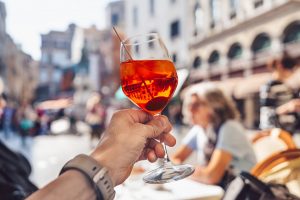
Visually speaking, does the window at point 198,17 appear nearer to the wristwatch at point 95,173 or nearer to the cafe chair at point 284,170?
the cafe chair at point 284,170

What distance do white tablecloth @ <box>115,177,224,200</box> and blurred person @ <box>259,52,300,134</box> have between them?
2.67 meters

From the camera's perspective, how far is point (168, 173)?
1072 mm

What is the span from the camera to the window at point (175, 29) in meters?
15.5

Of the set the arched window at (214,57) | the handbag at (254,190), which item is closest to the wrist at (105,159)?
the handbag at (254,190)

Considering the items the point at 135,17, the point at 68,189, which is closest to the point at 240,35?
the point at 135,17

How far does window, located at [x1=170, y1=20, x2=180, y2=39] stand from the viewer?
15522mm

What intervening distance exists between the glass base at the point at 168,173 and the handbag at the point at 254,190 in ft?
0.99

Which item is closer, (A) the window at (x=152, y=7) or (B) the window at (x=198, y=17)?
(B) the window at (x=198, y=17)

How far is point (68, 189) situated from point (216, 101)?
2077 mm

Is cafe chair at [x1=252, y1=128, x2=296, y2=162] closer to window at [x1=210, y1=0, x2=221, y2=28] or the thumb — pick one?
the thumb

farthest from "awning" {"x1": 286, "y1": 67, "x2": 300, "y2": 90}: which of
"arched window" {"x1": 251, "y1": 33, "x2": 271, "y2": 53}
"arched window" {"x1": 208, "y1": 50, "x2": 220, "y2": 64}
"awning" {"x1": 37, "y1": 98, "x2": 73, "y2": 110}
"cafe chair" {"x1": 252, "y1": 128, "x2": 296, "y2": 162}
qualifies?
"awning" {"x1": 37, "y1": 98, "x2": 73, "y2": 110}

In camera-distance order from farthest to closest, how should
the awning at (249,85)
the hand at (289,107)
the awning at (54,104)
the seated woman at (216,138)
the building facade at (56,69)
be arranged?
the awning at (54,104)
the building facade at (56,69)
the awning at (249,85)
the hand at (289,107)
the seated woman at (216,138)

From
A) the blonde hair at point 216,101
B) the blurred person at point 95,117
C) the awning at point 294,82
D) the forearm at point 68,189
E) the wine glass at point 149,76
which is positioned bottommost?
the blurred person at point 95,117

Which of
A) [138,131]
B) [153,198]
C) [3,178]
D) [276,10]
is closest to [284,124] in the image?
[153,198]
